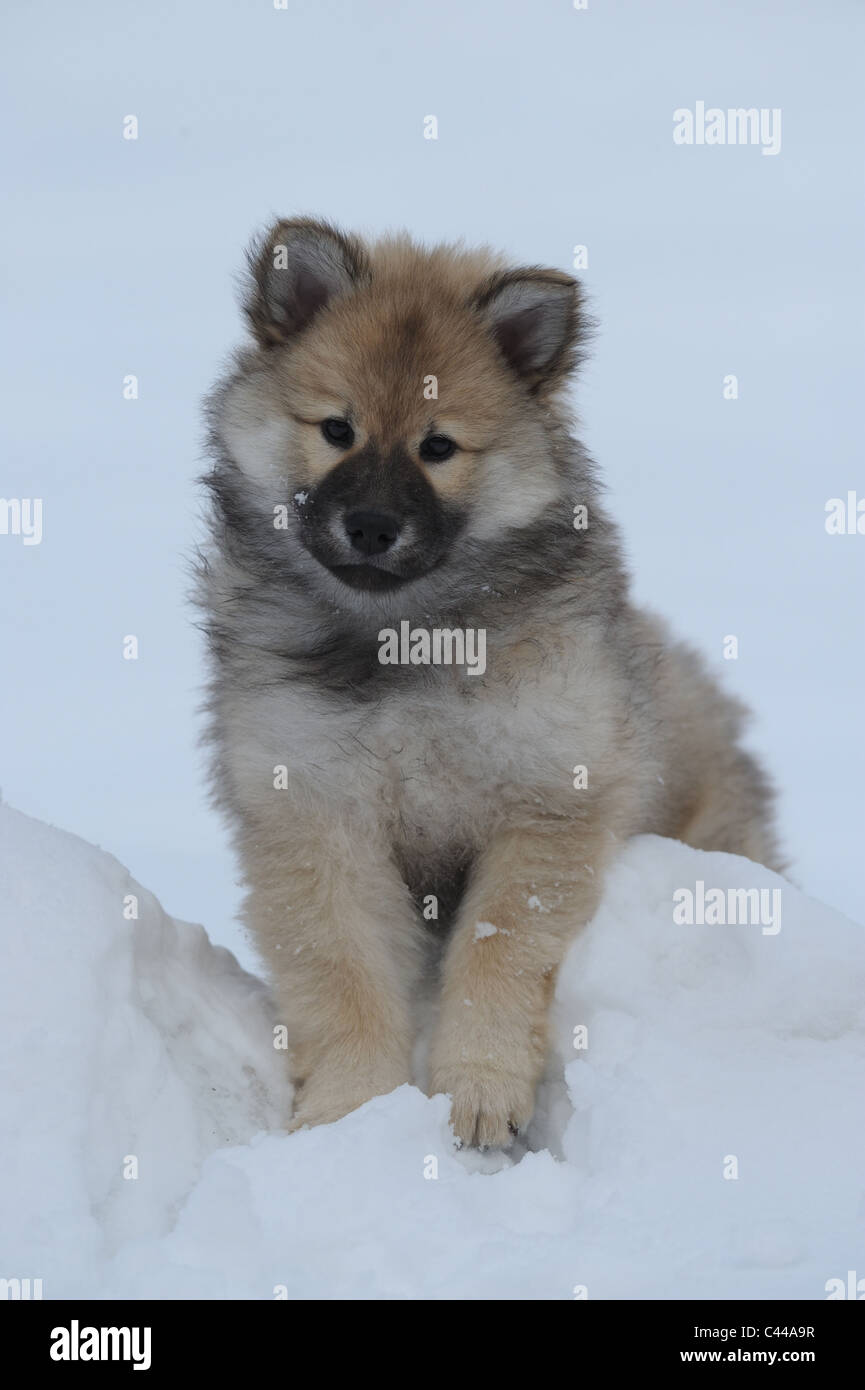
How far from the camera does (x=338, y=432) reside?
3828mm

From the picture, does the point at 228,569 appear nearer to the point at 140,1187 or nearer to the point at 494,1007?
the point at 494,1007

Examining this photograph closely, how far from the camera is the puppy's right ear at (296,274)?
3994 millimetres

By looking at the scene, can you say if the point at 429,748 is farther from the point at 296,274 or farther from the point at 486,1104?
the point at 296,274

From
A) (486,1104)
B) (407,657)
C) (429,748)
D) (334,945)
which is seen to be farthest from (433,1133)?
(407,657)

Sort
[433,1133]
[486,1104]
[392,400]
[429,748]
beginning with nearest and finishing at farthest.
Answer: [433,1133], [486,1104], [392,400], [429,748]

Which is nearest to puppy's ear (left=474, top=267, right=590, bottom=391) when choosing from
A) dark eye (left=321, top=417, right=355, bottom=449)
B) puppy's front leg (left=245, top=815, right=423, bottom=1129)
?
dark eye (left=321, top=417, right=355, bottom=449)

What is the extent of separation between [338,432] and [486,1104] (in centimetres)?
178

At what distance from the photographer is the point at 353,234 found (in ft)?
14.4

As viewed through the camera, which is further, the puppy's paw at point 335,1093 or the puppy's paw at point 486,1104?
the puppy's paw at point 335,1093

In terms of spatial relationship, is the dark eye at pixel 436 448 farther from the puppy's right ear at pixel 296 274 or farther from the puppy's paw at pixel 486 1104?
the puppy's paw at pixel 486 1104

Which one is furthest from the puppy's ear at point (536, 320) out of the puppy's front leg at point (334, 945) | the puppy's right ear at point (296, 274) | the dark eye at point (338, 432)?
the puppy's front leg at point (334, 945)

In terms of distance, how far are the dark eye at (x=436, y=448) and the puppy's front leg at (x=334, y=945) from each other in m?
1.03

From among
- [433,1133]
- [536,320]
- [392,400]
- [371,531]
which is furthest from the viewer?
[536,320]

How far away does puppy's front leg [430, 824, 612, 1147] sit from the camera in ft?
11.6
